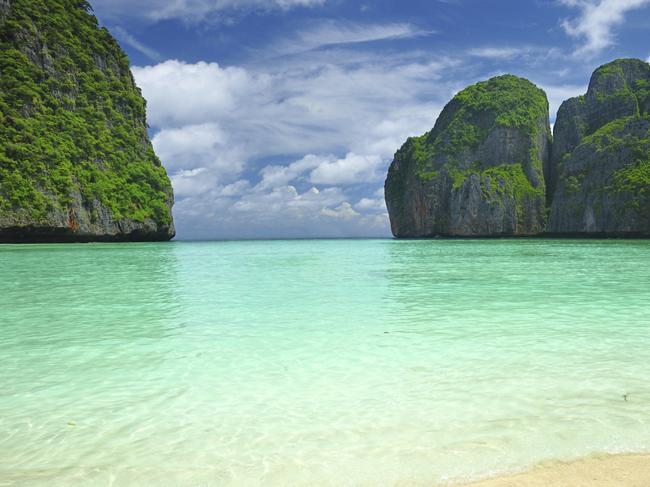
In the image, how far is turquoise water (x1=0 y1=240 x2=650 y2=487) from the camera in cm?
288

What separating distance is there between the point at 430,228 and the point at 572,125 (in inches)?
1343

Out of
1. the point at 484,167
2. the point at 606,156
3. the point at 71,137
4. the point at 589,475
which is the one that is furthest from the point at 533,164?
the point at 589,475

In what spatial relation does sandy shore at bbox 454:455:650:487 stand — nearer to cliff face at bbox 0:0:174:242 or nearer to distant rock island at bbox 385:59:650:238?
cliff face at bbox 0:0:174:242

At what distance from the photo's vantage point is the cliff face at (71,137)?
43.9m

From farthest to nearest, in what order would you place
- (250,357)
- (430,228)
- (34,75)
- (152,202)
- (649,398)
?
(430,228) < (152,202) < (34,75) < (250,357) < (649,398)

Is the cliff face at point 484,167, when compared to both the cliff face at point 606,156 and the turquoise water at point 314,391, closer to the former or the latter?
the cliff face at point 606,156

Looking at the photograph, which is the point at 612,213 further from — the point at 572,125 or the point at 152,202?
the point at 152,202

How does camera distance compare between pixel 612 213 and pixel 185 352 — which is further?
pixel 612 213

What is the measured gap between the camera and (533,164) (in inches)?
3686

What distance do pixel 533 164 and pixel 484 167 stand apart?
31.1 ft

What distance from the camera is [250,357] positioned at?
536 cm

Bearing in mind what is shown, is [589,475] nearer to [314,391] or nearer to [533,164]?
[314,391]

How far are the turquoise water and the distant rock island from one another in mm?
70464

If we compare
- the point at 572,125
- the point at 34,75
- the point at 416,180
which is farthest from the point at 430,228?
the point at 34,75
